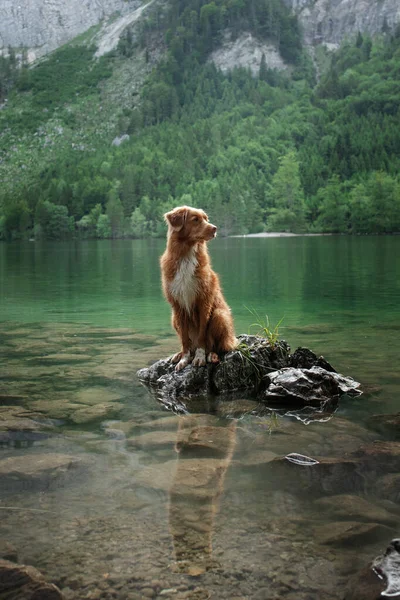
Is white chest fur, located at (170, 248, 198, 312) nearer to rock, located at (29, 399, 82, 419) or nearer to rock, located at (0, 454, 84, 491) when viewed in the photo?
rock, located at (29, 399, 82, 419)

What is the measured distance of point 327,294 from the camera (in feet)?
62.5

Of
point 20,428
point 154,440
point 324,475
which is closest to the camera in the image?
point 324,475

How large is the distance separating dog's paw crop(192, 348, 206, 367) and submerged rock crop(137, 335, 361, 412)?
7cm

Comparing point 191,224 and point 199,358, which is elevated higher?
point 191,224

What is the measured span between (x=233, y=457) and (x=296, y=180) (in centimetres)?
14047

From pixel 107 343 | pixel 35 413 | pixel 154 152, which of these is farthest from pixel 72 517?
pixel 154 152

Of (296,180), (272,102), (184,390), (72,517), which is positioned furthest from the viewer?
(272,102)

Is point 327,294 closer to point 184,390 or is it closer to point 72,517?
point 184,390

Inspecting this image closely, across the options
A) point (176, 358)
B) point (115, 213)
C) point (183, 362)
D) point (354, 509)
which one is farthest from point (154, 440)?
point (115, 213)

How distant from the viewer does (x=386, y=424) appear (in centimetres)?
598

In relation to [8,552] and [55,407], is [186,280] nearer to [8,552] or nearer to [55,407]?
[55,407]

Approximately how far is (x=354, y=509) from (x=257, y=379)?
3833mm

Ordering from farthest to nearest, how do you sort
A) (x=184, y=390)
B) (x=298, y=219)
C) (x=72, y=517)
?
(x=298, y=219)
(x=184, y=390)
(x=72, y=517)

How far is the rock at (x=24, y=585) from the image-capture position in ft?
9.92
